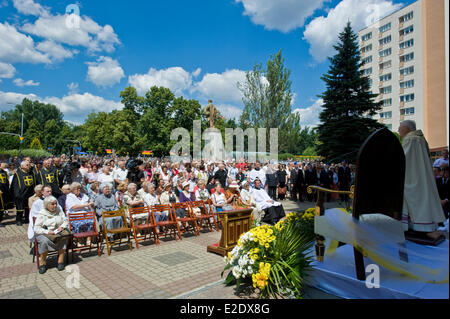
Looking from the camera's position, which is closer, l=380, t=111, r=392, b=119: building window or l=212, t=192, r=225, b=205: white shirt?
l=212, t=192, r=225, b=205: white shirt

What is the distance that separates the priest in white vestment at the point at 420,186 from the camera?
430 centimetres

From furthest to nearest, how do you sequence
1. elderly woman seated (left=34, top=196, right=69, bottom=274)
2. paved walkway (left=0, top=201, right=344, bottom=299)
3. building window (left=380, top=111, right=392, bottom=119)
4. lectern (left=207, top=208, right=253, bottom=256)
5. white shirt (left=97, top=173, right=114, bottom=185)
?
building window (left=380, top=111, right=392, bottom=119) < white shirt (left=97, top=173, right=114, bottom=185) < lectern (left=207, top=208, right=253, bottom=256) < elderly woman seated (left=34, top=196, right=69, bottom=274) < paved walkway (left=0, top=201, right=344, bottom=299)

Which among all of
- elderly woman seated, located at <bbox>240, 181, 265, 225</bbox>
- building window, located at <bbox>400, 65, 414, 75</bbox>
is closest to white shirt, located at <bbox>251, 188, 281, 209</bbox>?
elderly woman seated, located at <bbox>240, 181, 265, 225</bbox>

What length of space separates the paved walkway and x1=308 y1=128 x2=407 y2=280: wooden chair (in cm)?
219

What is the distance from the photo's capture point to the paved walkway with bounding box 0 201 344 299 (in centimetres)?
444

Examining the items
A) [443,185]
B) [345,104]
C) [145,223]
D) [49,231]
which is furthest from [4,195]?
[345,104]

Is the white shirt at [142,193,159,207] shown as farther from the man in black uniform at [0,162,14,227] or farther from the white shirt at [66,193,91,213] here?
the man in black uniform at [0,162,14,227]

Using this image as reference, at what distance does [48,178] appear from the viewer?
9391mm

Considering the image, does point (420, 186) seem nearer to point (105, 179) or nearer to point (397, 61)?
point (105, 179)

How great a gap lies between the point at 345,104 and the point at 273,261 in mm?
20878

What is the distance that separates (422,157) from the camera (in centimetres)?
432

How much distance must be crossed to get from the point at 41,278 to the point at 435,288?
5.99m

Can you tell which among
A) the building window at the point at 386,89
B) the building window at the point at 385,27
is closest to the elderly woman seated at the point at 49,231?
the building window at the point at 386,89
